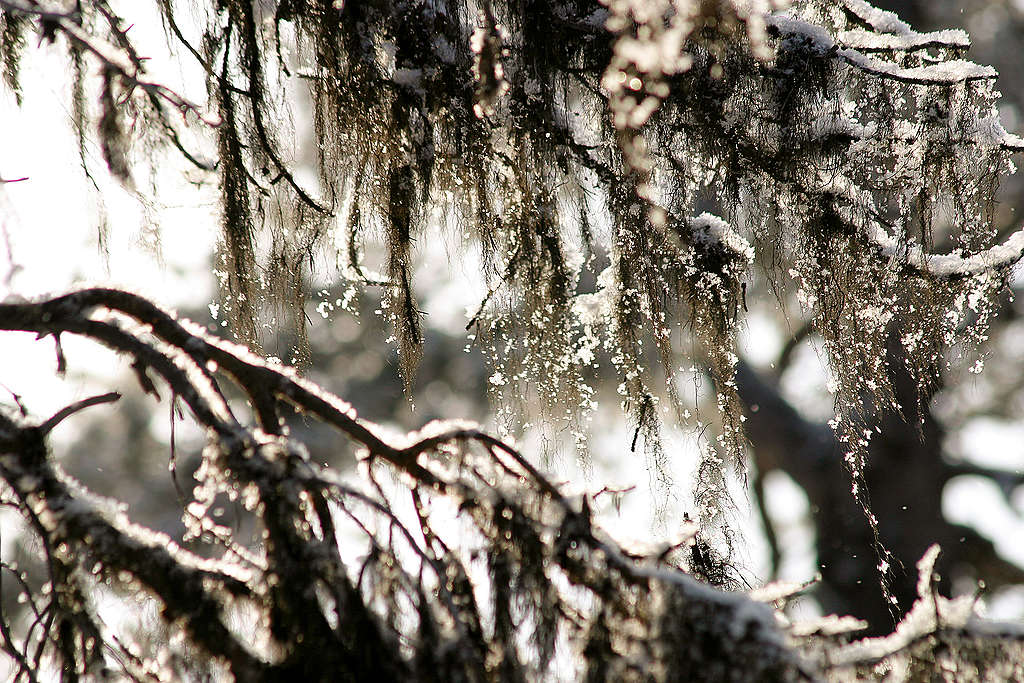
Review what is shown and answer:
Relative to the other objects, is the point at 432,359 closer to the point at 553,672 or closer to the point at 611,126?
the point at 611,126

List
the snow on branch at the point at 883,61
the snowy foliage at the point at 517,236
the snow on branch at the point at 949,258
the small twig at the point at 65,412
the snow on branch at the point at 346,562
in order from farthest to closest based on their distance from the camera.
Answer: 1. the snow on branch at the point at 949,258
2. the snow on branch at the point at 883,61
3. the small twig at the point at 65,412
4. the snowy foliage at the point at 517,236
5. the snow on branch at the point at 346,562

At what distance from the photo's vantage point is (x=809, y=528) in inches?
300

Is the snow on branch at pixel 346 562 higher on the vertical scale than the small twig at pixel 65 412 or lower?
lower

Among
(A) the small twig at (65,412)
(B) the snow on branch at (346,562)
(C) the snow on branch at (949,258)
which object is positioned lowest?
(B) the snow on branch at (346,562)

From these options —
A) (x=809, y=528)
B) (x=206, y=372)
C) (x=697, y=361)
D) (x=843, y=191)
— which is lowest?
(x=206, y=372)

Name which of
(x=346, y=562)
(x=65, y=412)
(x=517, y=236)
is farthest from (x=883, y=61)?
(x=65, y=412)

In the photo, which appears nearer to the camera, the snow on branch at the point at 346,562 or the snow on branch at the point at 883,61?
the snow on branch at the point at 346,562

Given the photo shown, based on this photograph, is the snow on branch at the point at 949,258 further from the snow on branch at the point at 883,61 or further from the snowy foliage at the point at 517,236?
the snow on branch at the point at 883,61

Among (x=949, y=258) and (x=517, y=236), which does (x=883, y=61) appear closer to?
(x=949, y=258)

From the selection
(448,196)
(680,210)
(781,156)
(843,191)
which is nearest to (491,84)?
(448,196)

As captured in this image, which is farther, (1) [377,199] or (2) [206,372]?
(1) [377,199]

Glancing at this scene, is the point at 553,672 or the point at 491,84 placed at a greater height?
the point at 491,84

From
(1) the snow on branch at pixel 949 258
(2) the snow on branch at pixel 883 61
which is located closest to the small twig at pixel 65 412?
(2) the snow on branch at pixel 883 61

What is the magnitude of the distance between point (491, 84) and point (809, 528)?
22.4 feet
